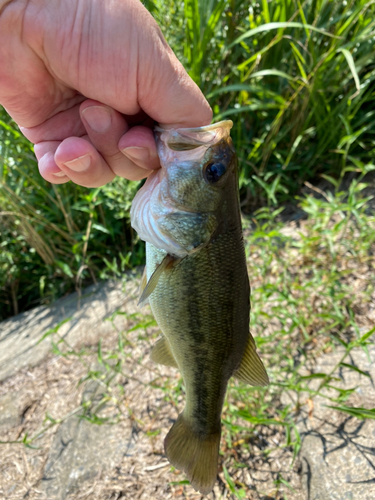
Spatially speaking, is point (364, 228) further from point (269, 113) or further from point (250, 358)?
point (250, 358)

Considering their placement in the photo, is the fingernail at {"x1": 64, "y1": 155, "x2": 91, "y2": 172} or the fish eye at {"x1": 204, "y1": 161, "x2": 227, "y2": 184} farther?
the fingernail at {"x1": 64, "y1": 155, "x2": 91, "y2": 172}

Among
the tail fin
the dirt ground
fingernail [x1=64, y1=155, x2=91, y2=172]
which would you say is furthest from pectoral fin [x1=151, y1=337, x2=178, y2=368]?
fingernail [x1=64, y1=155, x2=91, y2=172]

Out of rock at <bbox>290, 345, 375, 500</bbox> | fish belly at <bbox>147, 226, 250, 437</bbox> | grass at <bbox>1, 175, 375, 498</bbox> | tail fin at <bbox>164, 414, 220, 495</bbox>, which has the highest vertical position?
fish belly at <bbox>147, 226, 250, 437</bbox>

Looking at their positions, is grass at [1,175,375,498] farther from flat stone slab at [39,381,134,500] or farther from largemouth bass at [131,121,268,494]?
largemouth bass at [131,121,268,494]

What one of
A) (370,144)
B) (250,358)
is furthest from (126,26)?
(370,144)

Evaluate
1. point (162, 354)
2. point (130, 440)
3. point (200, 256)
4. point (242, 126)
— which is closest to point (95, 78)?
point (200, 256)

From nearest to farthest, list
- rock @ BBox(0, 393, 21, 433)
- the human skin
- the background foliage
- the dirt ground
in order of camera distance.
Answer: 1. the human skin
2. the dirt ground
3. rock @ BBox(0, 393, 21, 433)
4. the background foliage

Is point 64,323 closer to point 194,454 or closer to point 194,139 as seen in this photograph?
point 194,454
